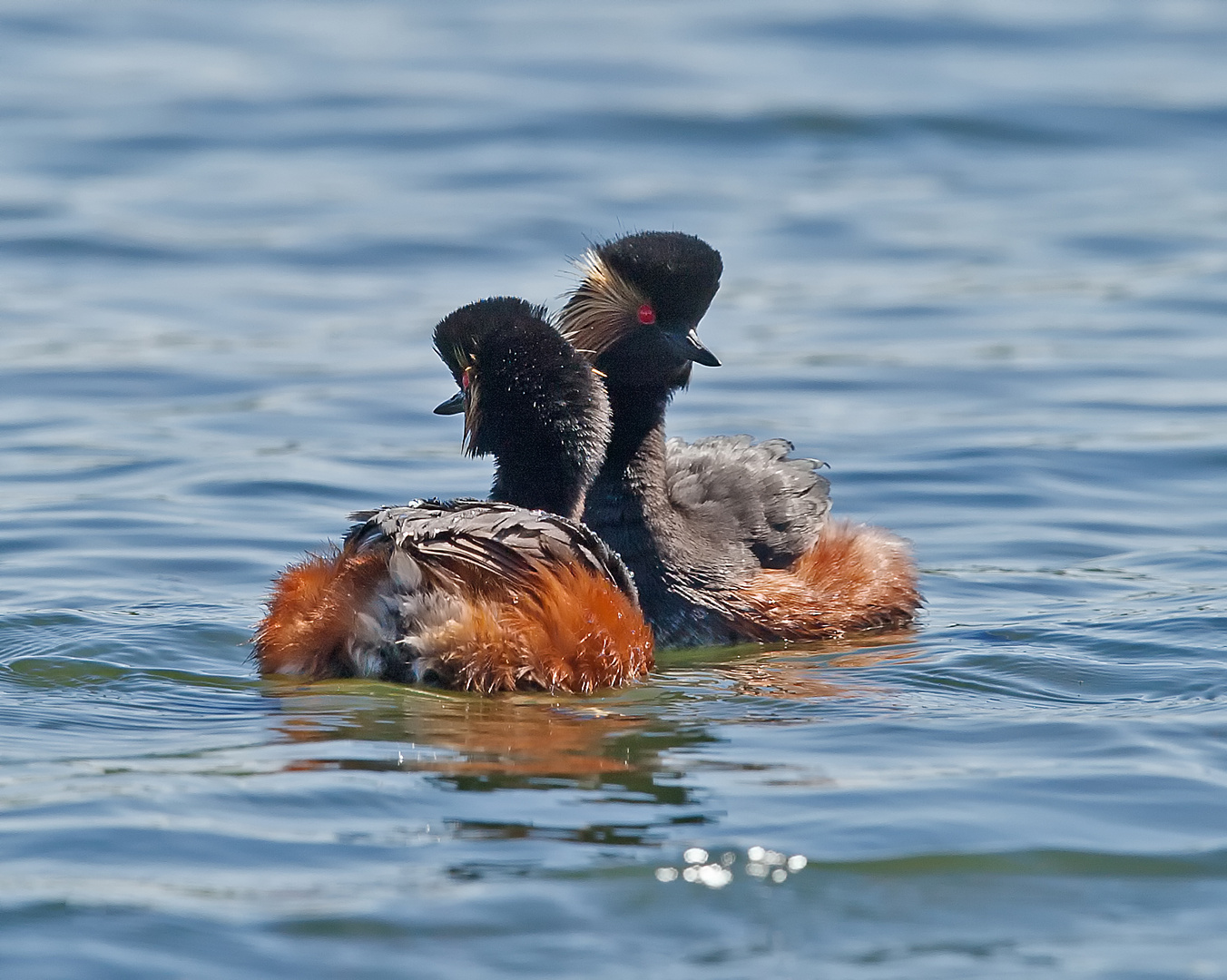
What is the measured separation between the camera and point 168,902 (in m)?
5.33

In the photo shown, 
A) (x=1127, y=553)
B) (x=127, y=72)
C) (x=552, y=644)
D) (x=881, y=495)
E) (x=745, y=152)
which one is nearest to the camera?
(x=552, y=644)

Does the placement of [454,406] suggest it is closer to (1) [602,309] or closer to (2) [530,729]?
(1) [602,309]

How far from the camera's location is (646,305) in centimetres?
917

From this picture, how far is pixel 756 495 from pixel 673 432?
14.5 ft

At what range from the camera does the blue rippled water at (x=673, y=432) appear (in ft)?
17.8

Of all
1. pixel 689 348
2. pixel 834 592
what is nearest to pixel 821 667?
pixel 834 592

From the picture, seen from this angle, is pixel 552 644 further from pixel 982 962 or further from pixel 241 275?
pixel 241 275

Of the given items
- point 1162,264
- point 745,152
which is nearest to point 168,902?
point 1162,264

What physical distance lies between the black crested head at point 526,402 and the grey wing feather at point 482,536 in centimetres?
52

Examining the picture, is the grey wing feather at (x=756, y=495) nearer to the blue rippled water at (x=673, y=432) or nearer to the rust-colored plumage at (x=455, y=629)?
the blue rippled water at (x=673, y=432)

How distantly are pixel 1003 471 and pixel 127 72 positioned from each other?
16.1 metres

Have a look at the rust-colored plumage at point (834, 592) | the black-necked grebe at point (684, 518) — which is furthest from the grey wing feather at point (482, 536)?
the rust-colored plumage at point (834, 592)

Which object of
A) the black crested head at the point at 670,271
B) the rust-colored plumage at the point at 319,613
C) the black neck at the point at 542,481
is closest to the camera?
the rust-colored plumage at the point at 319,613

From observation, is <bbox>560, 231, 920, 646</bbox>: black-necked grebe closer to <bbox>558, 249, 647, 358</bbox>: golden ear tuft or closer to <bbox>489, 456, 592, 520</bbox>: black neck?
<bbox>558, 249, 647, 358</bbox>: golden ear tuft
